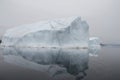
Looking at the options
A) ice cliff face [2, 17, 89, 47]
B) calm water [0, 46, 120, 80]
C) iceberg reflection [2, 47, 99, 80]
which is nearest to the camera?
calm water [0, 46, 120, 80]

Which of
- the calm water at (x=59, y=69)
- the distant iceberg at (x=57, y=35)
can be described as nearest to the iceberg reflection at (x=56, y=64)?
the calm water at (x=59, y=69)

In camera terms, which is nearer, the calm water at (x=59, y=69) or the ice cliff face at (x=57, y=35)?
the calm water at (x=59, y=69)

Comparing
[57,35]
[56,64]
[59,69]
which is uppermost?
[59,69]

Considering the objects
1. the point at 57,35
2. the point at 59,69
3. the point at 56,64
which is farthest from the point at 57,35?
the point at 59,69

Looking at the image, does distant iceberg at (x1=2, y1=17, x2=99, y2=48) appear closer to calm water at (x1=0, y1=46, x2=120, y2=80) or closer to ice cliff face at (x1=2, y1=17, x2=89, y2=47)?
ice cliff face at (x1=2, y1=17, x2=89, y2=47)

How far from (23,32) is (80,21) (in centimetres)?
242

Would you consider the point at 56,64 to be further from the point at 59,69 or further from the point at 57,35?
the point at 57,35

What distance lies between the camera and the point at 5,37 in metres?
11.6

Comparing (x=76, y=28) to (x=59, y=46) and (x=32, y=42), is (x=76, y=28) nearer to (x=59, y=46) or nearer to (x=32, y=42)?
(x=59, y=46)

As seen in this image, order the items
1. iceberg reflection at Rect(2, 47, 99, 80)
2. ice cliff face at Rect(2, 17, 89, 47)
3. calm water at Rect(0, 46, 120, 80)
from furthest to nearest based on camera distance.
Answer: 1. ice cliff face at Rect(2, 17, 89, 47)
2. iceberg reflection at Rect(2, 47, 99, 80)
3. calm water at Rect(0, 46, 120, 80)

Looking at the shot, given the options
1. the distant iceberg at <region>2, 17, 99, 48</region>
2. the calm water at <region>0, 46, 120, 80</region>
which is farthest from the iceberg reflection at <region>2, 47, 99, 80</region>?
the distant iceberg at <region>2, 17, 99, 48</region>

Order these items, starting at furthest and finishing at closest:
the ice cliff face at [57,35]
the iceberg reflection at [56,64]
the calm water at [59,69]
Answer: the ice cliff face at [57,35] < the iceberg reflection at [56,64] < the calm water at [59,69]

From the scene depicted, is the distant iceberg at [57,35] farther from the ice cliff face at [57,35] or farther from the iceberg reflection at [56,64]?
the iceberg reflection at [56,64]

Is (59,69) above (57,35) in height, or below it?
above
